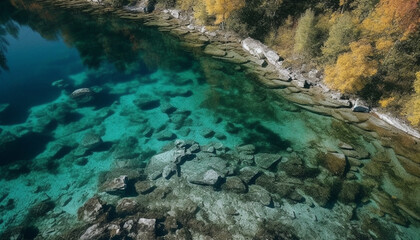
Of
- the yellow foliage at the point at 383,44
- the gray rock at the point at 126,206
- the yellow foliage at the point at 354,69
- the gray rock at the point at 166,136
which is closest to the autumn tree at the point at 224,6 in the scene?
the yellow foliage at the point at 354,69

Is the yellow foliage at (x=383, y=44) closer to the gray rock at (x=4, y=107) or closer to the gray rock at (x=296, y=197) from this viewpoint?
the gray rock at (x=296, y=197)

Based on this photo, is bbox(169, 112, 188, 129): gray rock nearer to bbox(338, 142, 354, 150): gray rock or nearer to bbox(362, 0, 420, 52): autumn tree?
bbox(338, 142, 354, 150): gray rock

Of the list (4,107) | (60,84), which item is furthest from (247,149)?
(4,107)

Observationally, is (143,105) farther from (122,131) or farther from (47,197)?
(47,197)

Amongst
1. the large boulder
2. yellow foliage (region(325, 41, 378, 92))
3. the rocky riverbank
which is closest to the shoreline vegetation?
yellow foliage (region(325, 41, 378, 92))

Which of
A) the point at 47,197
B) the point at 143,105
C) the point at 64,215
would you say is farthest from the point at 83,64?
the point at 64,215

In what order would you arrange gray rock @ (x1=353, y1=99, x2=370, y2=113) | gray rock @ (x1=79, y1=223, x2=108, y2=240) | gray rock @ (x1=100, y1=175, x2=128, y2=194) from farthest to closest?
gray rock @ (x1=353, y1=99, x2=370, y2=113) → gray rock @ (x1=100, y1=175, x2=128, y2=194) → gray rock @ (x1=79, y1=223, x2=108, y2=240)

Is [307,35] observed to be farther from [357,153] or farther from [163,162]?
[163,162]
